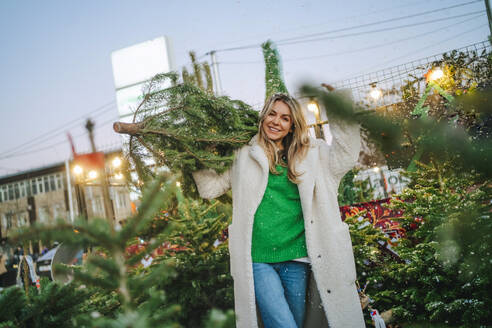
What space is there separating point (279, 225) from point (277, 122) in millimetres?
710

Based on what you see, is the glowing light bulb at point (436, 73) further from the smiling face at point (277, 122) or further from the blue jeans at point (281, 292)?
the blue jeans at point (281, 292)

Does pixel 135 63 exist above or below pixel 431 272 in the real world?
above

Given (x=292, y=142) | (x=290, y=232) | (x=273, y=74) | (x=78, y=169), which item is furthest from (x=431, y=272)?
(x=78, y=169)

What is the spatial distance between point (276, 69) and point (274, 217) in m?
2.80

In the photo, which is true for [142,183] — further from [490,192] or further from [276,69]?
[276,69]

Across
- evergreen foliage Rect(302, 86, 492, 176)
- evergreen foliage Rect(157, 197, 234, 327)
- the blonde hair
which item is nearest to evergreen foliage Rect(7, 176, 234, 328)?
evergreen foliage Rect(302, 86, 492, 176)

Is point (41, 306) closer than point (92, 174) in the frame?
Yes

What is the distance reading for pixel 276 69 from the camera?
14.5 feet

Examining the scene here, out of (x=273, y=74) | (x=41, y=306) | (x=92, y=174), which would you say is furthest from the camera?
(x=92, y=174)

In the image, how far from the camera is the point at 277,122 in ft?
7.59

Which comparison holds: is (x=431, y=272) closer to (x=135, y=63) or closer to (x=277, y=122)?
(x=277, y=122)

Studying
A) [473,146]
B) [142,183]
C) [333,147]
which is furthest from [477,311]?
[142,183]

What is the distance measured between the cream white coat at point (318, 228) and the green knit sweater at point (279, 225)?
Result: 0.20 ft

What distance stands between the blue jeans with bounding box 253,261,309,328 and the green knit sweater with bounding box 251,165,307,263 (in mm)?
73
